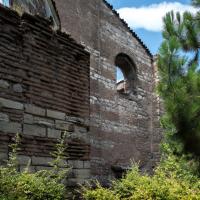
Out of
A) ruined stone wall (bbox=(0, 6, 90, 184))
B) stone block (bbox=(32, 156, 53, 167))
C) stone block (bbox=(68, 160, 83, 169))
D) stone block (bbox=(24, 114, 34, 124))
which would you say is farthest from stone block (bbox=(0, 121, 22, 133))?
stone block (bbox=(68, 160, 83, 169))

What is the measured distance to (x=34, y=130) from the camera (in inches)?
210

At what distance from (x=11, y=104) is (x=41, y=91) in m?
0.53

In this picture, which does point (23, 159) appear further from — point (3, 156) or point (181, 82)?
point (181, 82)

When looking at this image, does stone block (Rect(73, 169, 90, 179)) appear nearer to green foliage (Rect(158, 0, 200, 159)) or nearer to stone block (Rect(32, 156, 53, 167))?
stone block (Rect(32, 156, 53, 167))

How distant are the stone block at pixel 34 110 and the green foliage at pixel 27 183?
0.51 m

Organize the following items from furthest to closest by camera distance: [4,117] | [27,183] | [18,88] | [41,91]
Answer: [41,91], [18,88], [4,117], [27,183]

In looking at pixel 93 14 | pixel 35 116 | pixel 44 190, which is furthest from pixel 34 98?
pixel 93 14

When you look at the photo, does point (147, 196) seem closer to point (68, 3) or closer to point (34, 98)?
point (34, 98)

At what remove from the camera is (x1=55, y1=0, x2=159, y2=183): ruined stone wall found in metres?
12.0

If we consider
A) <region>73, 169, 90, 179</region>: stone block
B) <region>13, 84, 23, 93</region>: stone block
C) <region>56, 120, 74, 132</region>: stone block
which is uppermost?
<region>13, 84, 23, 93</region>: stone block

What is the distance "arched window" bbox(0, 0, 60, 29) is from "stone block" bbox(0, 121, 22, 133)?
1.69 metres

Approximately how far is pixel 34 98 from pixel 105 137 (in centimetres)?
695

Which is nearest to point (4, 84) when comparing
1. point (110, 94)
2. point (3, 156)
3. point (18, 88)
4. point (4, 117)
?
point (18, 88)

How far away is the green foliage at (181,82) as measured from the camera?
6680mm
